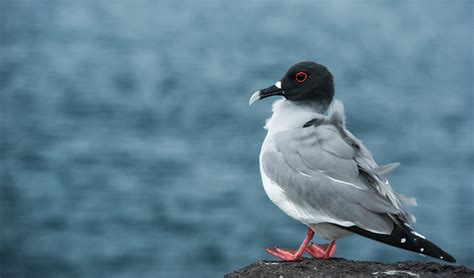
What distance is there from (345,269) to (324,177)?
2.58ft

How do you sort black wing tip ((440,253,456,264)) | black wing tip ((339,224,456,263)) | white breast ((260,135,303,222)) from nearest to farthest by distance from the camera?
black wing tip ((440,253,456,264))
black wing tip ((339,224,456,263))
white breast ((260,135,303,222))

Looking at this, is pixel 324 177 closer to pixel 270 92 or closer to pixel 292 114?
pixel 292 114

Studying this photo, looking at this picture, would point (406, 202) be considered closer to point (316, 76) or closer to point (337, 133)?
point (337, 133)

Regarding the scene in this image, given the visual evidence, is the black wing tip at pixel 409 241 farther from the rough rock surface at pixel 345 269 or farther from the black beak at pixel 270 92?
the black beak at pixel 270 92

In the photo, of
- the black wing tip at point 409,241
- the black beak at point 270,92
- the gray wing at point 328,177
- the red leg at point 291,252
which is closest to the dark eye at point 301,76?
the black beak at point 270,92

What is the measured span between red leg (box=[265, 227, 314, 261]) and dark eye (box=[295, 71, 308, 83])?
142 cm

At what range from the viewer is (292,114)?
7.00 meters

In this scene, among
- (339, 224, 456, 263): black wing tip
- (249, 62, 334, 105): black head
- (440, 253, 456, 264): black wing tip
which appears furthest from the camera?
(249, 62, 334, 105): black head

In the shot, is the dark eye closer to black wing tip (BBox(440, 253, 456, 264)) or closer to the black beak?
the black beak

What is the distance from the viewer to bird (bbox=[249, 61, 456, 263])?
20.1ft

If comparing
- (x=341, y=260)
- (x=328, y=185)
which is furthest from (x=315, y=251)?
(x=328, y=185)

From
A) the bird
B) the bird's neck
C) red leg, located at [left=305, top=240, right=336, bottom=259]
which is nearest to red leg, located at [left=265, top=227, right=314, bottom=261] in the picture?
the bird

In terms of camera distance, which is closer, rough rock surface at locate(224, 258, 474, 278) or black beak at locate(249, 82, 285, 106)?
rough rock surface at locate(224, 258, 474, 278)

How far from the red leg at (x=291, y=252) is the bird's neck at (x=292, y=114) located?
3.21ft
